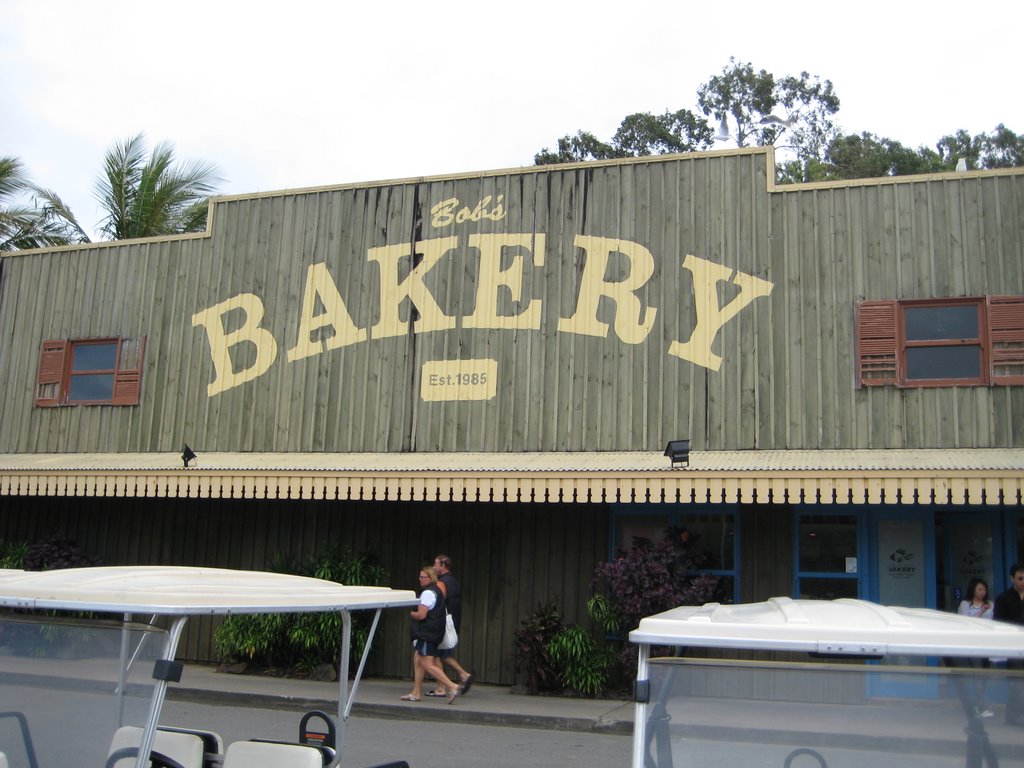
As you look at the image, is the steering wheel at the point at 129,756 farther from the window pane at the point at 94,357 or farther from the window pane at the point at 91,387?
the window pane at the point at 94,357

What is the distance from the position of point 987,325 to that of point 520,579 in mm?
6526

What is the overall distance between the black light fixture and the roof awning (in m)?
0.14

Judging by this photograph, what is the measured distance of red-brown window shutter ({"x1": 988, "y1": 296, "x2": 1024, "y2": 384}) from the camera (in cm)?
1250

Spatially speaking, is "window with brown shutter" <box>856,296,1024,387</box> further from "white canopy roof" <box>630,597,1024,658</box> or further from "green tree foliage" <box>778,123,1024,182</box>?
"green tree foliage" <box>778,123,1024,182</box>

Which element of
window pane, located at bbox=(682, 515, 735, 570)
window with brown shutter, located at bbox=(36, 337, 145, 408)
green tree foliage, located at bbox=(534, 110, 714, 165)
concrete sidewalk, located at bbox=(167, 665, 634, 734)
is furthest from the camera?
green tree foliage, located at bbox=(534, 110, 714, 165)

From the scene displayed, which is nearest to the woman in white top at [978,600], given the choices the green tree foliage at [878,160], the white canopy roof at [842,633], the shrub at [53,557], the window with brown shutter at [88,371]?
the white canopy roof at [842,633]

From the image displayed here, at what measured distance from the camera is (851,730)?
3.80 m

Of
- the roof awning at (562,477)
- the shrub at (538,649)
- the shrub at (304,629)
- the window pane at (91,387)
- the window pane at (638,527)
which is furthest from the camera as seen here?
the window pane at (91,387)

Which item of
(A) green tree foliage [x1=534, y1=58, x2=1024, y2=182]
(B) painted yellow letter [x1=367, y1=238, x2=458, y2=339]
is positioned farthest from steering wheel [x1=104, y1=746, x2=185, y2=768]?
(A) green tree foliage [x1=534, y1=58, x2=1024, y2=182]

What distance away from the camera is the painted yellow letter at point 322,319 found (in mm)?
15398

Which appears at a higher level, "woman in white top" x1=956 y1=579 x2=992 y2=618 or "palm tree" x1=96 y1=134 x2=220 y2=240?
"palm tree" x1=96 y1=134 x2=220 y2=240

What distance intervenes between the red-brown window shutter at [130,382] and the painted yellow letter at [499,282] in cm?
534

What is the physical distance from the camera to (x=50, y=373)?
17156mm

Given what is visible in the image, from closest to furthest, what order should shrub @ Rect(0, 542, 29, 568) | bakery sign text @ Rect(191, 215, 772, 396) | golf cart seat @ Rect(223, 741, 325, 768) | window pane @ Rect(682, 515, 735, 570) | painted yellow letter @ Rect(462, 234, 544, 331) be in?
1. golf cart seat @ Rect(223, 741, 325, 768)
2. window pane @ Rect(682, 515, 735, 570)
3. bakery sign text @ Rect(191, 215, 772, 396)
4. painted yellow letter @ Rect(462, 234, 544, 331)
5. shrub @ Rect(0, 542, 29, 568)
